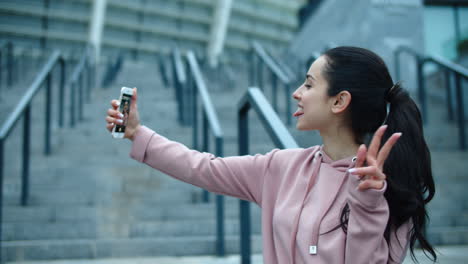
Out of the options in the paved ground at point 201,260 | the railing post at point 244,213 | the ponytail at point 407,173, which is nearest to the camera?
the ponytail at point 407,173

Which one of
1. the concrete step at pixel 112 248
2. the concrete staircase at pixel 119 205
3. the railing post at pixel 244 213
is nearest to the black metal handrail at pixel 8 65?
the concrete staircase at pixel 119 205

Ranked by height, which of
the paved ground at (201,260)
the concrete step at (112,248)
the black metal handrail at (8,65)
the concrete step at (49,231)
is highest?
the black metal handrail at (8,65)

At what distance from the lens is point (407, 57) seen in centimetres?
751

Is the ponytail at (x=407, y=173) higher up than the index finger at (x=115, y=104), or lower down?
lower down

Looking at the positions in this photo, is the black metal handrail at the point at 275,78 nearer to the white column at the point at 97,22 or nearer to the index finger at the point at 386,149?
the index finger at the point at 386,149

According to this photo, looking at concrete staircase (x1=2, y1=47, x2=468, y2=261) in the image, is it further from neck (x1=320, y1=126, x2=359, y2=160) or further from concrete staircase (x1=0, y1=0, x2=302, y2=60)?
concrete staircase (x1=0, y1=0, x2=302, y2=60)

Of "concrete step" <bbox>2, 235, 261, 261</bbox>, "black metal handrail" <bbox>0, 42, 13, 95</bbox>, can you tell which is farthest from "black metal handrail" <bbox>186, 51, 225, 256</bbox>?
"black metal handrail" <bbox>0, 42, 13, 95</bbox>

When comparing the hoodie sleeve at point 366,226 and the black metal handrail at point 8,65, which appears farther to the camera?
the black metal handrail at point 8,65

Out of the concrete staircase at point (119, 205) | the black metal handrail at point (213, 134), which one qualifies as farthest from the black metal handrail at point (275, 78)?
the black metal handrail at point (213, 134)

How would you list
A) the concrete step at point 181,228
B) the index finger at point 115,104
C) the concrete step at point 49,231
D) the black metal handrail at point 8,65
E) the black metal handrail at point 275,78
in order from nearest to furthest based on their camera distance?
the index finger at point 115,104 < the concrete step at point 49,231 < the concrete step at point 181,228 < the black metal handrail at point 275,78 < the black metal handrail at point 8,65

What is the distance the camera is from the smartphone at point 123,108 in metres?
1.34

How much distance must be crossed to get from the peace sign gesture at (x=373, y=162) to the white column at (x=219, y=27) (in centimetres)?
1807

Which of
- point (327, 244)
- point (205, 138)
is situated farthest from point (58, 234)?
point (327, 244)

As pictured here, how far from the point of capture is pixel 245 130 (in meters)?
2.36
